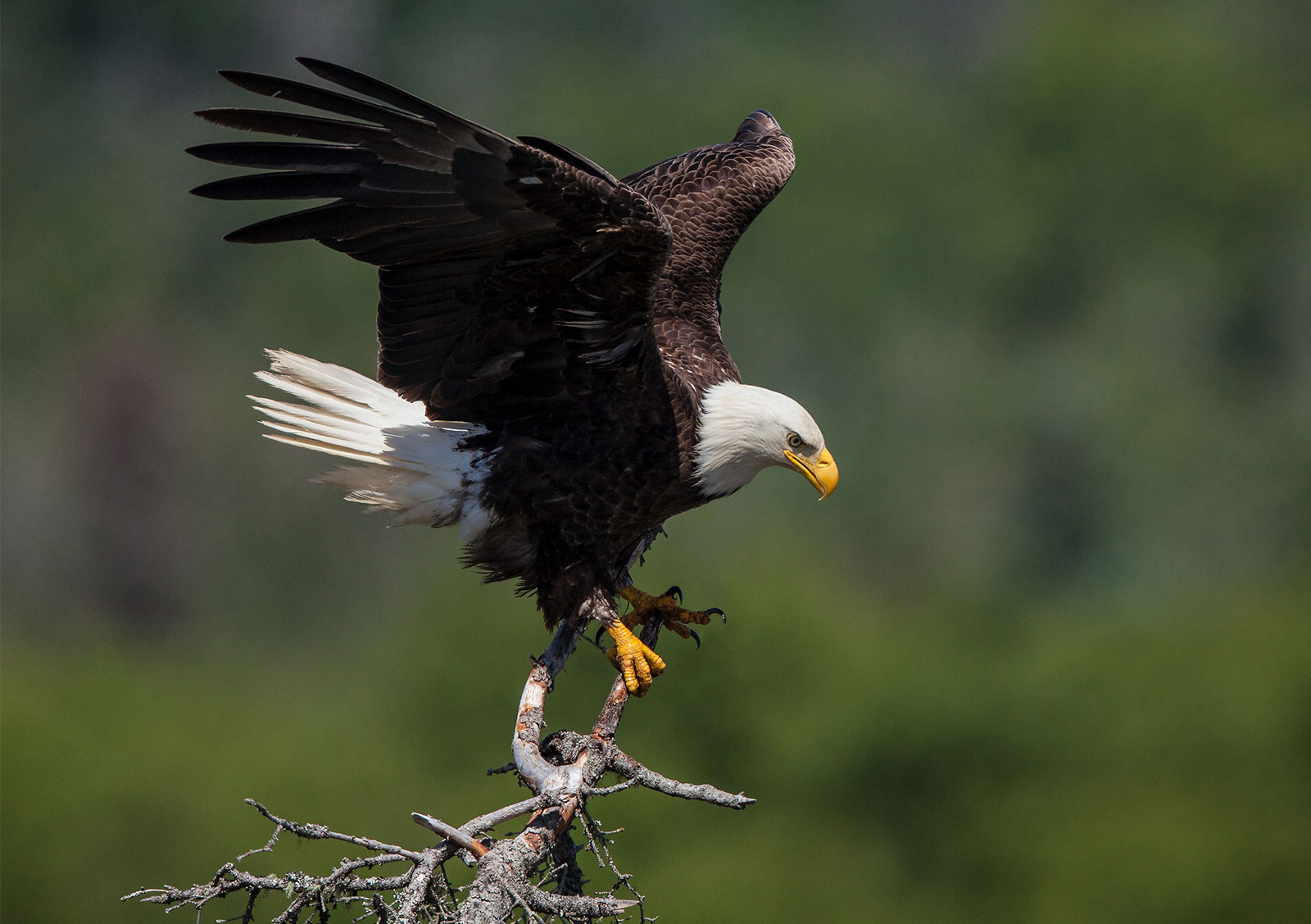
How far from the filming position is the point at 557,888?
420 centimetres

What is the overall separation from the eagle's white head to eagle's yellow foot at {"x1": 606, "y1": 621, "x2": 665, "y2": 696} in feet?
1.69

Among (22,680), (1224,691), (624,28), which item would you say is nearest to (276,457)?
(22,680)

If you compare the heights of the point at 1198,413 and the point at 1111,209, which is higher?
the point at 1111,209

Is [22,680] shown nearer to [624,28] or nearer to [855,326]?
[855,326]

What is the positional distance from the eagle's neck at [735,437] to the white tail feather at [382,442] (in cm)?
70

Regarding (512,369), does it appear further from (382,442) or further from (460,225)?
(460,225)

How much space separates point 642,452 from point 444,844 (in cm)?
149

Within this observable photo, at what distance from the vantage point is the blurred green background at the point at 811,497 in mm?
18688

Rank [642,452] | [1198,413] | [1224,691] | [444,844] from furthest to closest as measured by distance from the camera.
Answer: [1198,413], [1224,691], [642,452], [444,844]

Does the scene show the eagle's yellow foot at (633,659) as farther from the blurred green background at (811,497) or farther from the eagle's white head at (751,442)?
the blurred green background at (811,497)

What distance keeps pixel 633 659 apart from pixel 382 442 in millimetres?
1017

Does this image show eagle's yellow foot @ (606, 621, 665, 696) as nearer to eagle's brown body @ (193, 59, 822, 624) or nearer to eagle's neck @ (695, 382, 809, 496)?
eagle's brown body @ (193, 59, 822, 624)

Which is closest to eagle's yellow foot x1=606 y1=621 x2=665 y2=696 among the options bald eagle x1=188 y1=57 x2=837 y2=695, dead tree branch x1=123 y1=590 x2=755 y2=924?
bald eagle x1=188 y1=57 x2=837 y2=695

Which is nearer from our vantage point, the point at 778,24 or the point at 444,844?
the point at 444,844
